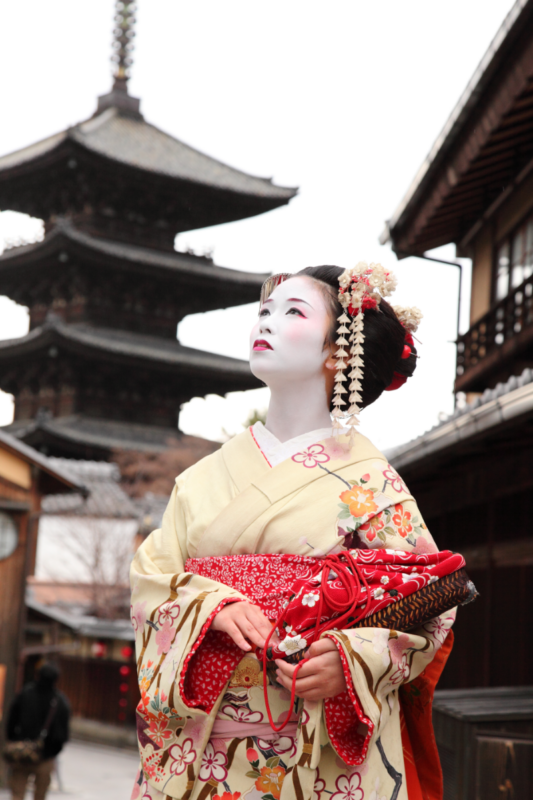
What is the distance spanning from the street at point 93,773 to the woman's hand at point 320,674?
29.7ft

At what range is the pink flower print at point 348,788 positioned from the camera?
206 cm

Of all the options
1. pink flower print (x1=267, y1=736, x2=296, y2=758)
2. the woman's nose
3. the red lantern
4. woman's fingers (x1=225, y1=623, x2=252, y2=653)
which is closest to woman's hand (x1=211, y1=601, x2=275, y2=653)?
woman's fingers (x1=225, y1=623, x2=252, y2=653)

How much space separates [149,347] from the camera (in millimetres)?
24766

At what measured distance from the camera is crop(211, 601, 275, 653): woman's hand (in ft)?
6.95

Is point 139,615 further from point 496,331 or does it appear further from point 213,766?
point 496,331

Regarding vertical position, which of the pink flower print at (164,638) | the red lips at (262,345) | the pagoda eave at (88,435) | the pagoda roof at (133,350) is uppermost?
the pagoda roof at (133,350)

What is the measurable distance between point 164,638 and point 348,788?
56 centimetres

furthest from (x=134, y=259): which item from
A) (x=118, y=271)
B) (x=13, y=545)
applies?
(x=13, y=545)

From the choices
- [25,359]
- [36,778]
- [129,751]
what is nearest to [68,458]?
[25,359]

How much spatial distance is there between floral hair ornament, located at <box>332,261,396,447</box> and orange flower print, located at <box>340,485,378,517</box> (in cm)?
17

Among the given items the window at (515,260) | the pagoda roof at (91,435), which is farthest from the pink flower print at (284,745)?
the pagoda roof at (91,435)

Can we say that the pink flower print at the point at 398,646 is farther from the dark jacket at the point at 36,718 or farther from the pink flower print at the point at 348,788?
the dark jacket at the point at 36,718

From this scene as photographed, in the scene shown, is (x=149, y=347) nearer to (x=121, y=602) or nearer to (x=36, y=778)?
(x=121, y=602)

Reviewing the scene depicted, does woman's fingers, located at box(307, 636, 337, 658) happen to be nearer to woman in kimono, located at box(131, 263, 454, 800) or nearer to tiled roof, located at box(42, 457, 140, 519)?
woman in kimono, located at box(131, 263, 454, 800)
